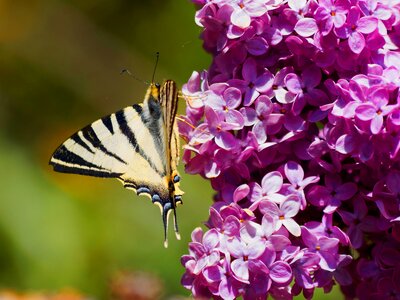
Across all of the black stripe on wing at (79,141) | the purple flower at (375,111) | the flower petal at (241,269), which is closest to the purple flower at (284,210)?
the flower petal at (241,269)

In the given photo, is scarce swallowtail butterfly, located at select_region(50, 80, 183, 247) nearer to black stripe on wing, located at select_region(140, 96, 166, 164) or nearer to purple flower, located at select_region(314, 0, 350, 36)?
black stripe on wing, located at select_region(140, 96, 166, 164)

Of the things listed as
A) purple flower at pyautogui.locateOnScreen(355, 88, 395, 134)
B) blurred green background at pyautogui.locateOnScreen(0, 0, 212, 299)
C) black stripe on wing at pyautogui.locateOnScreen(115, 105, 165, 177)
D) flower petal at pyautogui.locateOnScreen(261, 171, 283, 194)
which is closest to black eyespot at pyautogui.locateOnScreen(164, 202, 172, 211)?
black stripe on wing at pyautogui.locateOnScreen(115, 105, 165, 177)

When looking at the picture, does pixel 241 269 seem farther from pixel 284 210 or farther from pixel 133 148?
pixel 133 148

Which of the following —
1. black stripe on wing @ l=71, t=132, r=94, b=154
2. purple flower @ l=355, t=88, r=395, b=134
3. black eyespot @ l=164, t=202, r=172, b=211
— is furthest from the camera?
black stripe on wing @ l=71, t=132, r=94, b=154

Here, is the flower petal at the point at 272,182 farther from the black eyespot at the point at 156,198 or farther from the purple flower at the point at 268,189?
the black eyespot at the point at 156,198

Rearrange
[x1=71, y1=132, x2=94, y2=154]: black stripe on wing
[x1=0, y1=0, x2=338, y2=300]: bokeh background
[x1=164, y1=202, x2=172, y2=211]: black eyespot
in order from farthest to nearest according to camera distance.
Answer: [x1=0, y1=0, x2=338, y2=300]: bokeh background
[x1=71, y1=132, x2=94, y2=154]: black stripe on wing
[x1=164, y1=202, x2=172, y2=211]: black eyespot

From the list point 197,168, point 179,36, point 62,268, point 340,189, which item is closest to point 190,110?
point 197,168

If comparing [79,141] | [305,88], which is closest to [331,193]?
[305,88]
